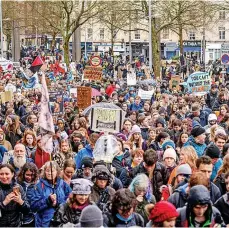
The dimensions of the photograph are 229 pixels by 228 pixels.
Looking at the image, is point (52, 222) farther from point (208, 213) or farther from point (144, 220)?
point (208, 213)

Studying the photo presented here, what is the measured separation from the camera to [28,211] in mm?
A: 8156

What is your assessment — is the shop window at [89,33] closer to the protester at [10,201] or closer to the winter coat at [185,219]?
the protester at [10,201]

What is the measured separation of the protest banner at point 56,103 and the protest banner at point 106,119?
5906 millimetres

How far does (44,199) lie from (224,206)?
1839 millimetres

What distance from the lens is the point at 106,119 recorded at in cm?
1135

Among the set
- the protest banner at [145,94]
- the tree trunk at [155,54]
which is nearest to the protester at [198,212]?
the protest banner at [145,94]

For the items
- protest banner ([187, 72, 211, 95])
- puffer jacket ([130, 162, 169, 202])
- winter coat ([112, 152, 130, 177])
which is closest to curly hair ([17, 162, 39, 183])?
puffer jacket ([130, 162, 169, 202])

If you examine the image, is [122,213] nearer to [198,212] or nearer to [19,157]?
[198,212]

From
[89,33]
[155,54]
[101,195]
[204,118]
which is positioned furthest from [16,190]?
[89,33]

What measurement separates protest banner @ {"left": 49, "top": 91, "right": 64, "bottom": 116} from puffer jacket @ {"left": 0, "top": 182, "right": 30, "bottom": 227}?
9.17 metres

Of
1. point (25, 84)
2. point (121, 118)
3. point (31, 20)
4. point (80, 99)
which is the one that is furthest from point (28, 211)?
point (31, 20)

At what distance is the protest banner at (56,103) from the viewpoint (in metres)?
18.0

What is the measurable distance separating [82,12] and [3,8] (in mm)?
12306

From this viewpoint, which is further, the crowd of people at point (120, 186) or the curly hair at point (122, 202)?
the curly hair at point (122, 202)
